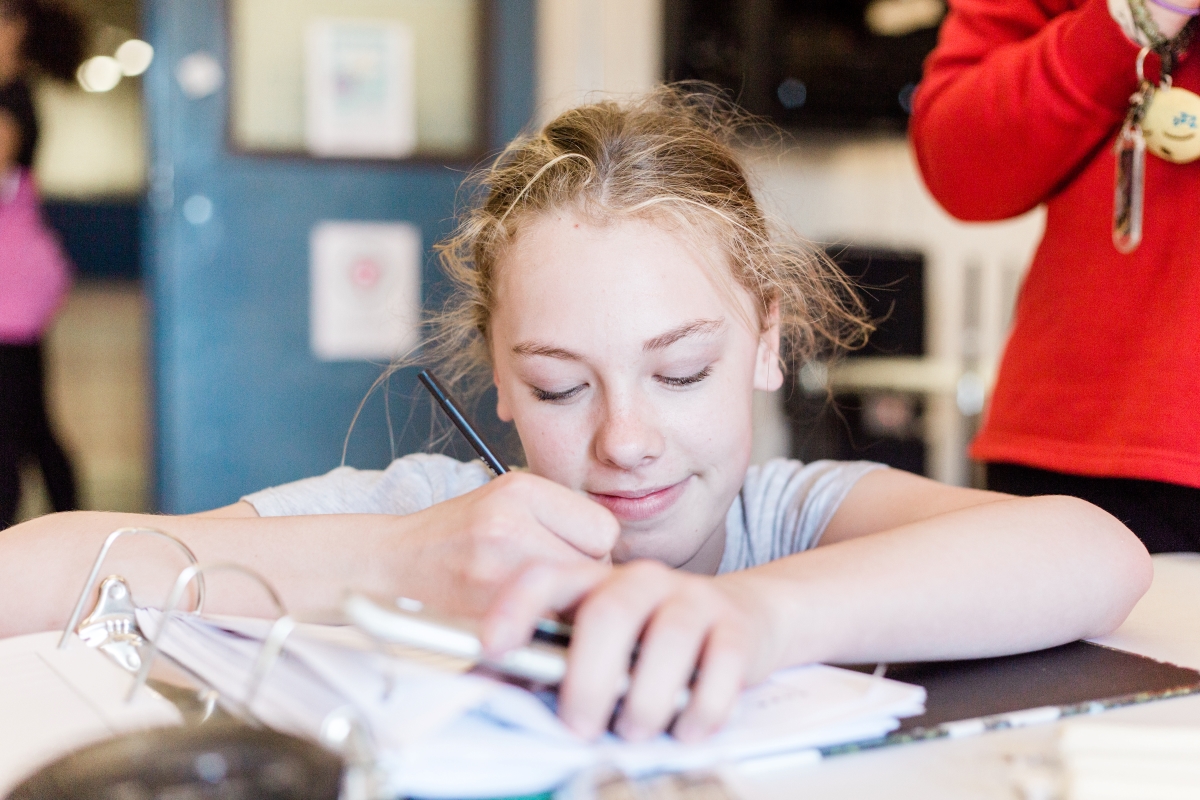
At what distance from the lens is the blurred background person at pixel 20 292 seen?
2.60 metres

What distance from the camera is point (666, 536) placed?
2.85 feet

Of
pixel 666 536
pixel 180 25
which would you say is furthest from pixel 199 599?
pixel 180 25

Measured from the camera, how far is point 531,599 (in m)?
0.44

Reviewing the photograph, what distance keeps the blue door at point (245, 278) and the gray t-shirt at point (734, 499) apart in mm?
1395

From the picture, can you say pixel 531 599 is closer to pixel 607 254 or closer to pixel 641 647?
pixel 641 647

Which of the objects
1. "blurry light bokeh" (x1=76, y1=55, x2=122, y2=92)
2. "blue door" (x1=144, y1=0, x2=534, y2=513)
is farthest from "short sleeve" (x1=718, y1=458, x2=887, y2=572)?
"blurry light bokeh" (x1=76, y1=55, x2=122, y2=92)

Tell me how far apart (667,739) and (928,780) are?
0.10 metres

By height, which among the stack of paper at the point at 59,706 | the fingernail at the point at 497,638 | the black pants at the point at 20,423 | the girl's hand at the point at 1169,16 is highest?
the girl's hand at the point at 1169,16

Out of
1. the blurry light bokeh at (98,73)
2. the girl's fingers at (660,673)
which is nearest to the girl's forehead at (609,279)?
the girl's fingers at (660,673)

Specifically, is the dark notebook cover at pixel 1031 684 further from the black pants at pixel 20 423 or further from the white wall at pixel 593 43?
the black pants at pixel 20 423

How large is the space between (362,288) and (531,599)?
2.21 metres

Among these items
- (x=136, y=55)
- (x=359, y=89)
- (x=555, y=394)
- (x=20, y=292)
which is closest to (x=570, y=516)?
(x=555, y=394)

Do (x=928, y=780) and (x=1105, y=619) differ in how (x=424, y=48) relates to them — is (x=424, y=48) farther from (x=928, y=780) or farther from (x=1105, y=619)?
(x=928, y=780)

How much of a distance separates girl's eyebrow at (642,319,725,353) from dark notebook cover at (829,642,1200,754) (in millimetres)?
300
